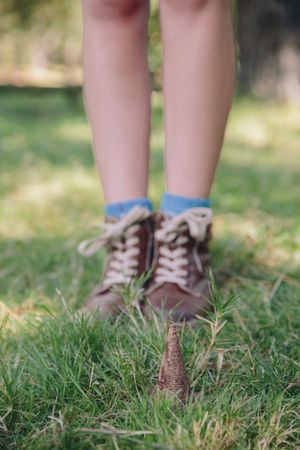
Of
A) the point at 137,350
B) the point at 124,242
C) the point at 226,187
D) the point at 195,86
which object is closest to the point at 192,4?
the point at 195,86

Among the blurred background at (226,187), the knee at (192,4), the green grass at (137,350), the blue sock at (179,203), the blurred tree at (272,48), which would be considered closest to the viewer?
the green grass at (137,350)

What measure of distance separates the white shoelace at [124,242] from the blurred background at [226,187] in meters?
0.14

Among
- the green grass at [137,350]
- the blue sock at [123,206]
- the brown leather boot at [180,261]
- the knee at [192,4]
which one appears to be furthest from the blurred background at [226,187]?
the knee at [192,4]

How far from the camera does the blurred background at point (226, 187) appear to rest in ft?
5.79

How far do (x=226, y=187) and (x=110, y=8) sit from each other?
1614mm

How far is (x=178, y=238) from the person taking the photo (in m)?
1.51

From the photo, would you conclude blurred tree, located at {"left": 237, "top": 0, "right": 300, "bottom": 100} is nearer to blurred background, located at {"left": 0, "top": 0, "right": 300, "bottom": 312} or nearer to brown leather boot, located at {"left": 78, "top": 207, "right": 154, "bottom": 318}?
blurred background, located at {"left": 0, "top": 0, "right": 300, "bottom": 312}

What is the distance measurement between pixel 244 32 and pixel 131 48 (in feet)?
18.1

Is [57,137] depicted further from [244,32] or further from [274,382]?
[274,382]

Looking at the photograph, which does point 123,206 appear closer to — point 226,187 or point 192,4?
point 192,4

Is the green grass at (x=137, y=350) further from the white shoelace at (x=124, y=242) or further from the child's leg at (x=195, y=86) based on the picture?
the child's leg at (x=195, y=86)

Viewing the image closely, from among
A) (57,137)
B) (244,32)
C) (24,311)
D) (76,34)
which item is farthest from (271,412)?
(76,34)

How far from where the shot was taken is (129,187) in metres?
1.57

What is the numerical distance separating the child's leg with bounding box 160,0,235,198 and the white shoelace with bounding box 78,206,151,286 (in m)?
0.10
